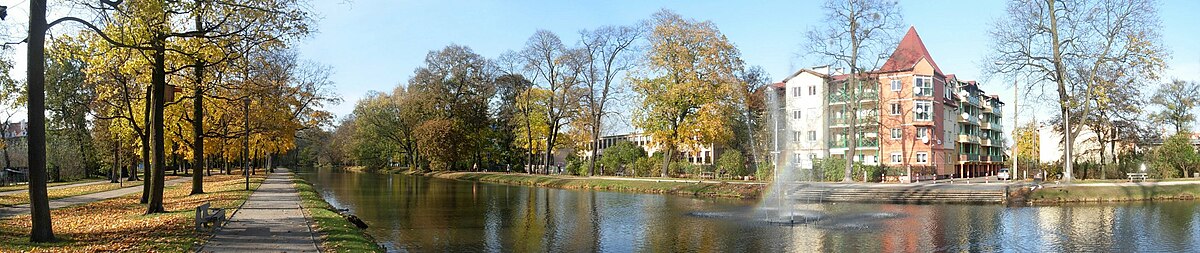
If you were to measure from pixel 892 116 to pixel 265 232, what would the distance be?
4780cm

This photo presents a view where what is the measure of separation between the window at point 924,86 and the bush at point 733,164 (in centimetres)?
1474

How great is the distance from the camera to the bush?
47375mm

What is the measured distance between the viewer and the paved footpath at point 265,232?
42.5 ft

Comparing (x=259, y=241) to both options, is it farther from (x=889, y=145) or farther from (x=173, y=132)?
(x=889, y=145)

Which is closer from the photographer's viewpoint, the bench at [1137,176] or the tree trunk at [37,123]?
the tree trunk at [37,123]

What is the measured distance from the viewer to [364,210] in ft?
89.2

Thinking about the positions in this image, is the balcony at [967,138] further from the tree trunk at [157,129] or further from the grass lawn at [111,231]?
the tree trunk at [157,129]

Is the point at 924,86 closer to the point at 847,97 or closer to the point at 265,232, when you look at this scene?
the point at 847,97

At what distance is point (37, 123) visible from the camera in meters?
12.2

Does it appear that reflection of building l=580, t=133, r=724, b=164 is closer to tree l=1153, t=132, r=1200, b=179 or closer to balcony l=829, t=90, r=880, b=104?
balcony l=829, t=90, r=880, b=104

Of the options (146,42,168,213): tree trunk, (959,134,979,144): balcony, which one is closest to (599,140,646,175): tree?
(959,134,979,144): balcony

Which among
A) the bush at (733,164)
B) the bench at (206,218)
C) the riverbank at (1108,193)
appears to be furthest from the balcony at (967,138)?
the bench at (206,218)

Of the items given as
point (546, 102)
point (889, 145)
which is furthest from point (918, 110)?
point (546, 102)

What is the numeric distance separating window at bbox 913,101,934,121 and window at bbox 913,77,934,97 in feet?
2.12
